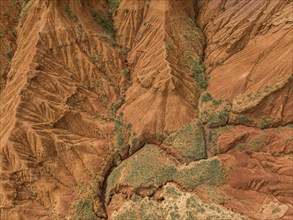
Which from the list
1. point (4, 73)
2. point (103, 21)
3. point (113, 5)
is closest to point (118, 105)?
point (103, 21)

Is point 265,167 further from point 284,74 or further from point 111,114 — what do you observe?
point 111,114

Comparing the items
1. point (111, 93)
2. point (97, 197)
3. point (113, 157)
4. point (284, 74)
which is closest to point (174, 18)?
point (111, 93)

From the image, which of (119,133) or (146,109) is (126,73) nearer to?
(146,109)

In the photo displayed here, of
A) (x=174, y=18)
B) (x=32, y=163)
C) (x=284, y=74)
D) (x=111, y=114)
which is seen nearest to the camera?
(x=32, y=163)

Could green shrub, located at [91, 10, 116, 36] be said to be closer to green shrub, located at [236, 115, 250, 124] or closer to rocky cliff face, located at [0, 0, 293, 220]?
rocky cliff face, located at [0, 0, 293, 220]

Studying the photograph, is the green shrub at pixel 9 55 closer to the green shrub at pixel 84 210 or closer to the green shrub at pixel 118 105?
the green shrub at pixel 118 105

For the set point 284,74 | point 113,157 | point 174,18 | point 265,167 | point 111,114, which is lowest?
point 265,167

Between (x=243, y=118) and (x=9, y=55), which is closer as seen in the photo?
(x=243, y=118)

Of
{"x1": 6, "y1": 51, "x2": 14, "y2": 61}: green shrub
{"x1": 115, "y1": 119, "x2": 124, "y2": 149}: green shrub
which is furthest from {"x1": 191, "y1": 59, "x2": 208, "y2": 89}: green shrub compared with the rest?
{"x1": 6, "y1": 51, "x2": 14, "y2": 61}: green shrub
